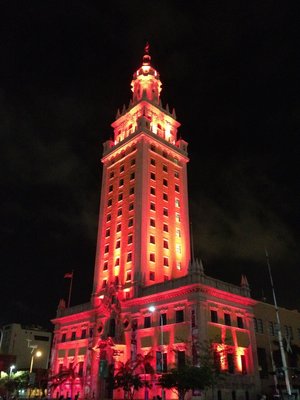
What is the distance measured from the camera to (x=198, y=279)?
2240 inches

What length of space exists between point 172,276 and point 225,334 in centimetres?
1775

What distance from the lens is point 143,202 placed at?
248 ft

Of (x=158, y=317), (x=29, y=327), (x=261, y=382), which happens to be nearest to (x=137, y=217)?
(x=158, y=317)

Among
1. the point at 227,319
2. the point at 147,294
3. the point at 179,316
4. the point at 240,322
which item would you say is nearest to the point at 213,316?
the point at 227,319

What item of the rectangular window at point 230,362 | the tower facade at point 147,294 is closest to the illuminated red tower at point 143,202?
the tower facade at point 147,294

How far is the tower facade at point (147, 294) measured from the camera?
2207 inches

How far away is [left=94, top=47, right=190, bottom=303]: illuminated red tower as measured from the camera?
71.6 m

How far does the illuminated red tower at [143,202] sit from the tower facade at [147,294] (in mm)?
227

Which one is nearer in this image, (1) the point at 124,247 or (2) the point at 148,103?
(1) the point at 124,247

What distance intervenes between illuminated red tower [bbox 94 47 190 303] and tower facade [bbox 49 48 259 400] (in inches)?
8.9

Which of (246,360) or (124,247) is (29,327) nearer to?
(124,247)

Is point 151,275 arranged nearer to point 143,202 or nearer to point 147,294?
point 147,294

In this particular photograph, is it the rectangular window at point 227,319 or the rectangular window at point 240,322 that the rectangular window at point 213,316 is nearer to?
the rectangular window at point 227,319

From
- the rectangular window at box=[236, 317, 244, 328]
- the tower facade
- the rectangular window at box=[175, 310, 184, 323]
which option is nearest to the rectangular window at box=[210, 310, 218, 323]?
the tower facade
